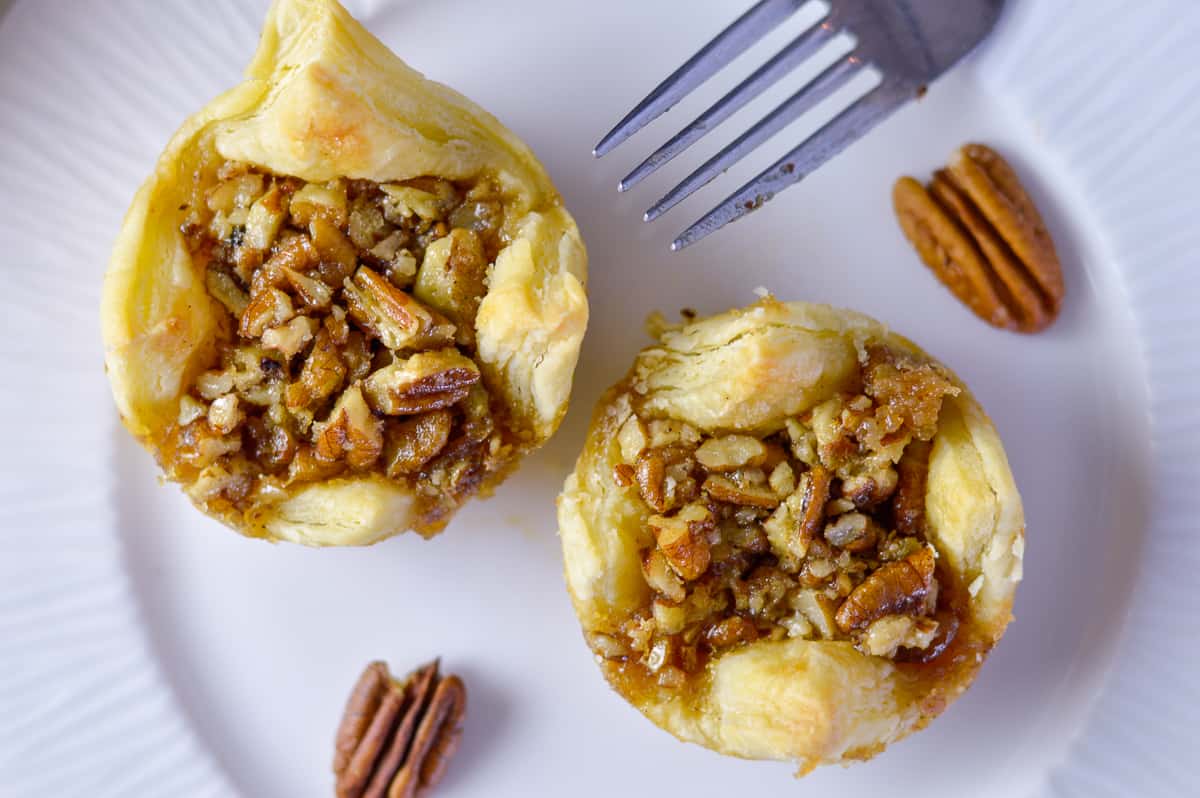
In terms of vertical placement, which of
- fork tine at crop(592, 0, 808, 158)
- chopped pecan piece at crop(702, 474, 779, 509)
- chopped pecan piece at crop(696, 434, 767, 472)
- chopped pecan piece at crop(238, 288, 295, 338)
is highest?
fork tine at crop(592, 0, 808, 158)

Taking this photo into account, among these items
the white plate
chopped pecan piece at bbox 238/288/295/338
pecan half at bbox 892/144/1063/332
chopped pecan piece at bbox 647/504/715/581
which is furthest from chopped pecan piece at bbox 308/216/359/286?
pecan half at bbox 892/144/1063/332

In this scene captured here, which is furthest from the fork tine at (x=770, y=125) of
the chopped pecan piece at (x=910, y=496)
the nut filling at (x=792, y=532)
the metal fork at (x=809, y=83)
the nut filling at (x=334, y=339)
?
the chopped pecan piece at (x=910, y=496)

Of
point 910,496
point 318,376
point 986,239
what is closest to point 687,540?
point 910,496

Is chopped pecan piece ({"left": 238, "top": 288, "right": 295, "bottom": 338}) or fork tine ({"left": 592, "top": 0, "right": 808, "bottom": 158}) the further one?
fork tine ({"left": 592, "top": 0, "right": 808, "bottom": 158})

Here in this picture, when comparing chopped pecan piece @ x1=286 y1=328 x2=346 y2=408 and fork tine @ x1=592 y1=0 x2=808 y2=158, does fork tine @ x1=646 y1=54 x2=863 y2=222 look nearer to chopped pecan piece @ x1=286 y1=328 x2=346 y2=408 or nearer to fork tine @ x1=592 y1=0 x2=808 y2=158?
fork tine @ x1=592 y1=0 x2=808 y2=158

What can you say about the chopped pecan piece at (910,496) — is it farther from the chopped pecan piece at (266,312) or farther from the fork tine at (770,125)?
the chopped pecan piece at (266,312)
